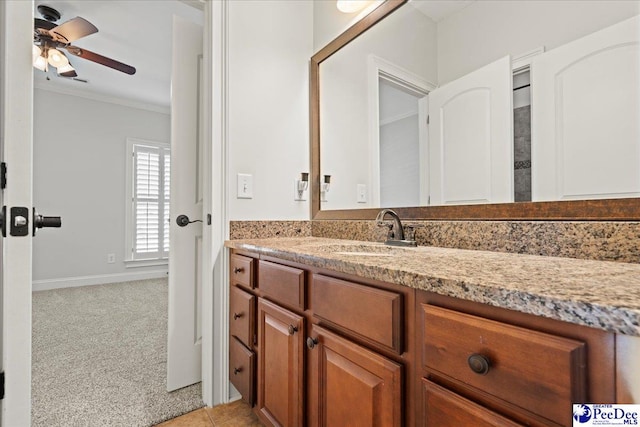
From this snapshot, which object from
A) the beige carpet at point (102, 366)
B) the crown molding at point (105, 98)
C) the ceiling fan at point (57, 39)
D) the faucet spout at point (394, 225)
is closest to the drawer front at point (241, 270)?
the faucet spout at point (394, 225)

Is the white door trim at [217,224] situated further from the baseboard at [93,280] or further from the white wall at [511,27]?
the baseboard at [93,280]

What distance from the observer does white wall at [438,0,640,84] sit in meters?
0.90

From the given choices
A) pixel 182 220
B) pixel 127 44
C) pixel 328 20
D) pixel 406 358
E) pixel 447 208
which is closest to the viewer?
pixel 406 358

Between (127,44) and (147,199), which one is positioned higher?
(127,44)

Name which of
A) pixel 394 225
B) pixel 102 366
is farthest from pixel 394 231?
pixel 102 366

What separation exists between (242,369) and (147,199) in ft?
12.9

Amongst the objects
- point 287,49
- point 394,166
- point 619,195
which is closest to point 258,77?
point 287,49

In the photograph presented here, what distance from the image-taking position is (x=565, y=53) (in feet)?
3.09

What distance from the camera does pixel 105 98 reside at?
4.19 meters

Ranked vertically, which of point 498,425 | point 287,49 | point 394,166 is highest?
point 287,49

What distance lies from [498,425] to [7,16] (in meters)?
1.54

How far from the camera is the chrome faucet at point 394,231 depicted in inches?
49.6

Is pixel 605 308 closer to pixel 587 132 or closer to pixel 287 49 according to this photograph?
pixel 587 132

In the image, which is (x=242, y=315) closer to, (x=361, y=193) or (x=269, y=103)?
(x=361, y=193)
